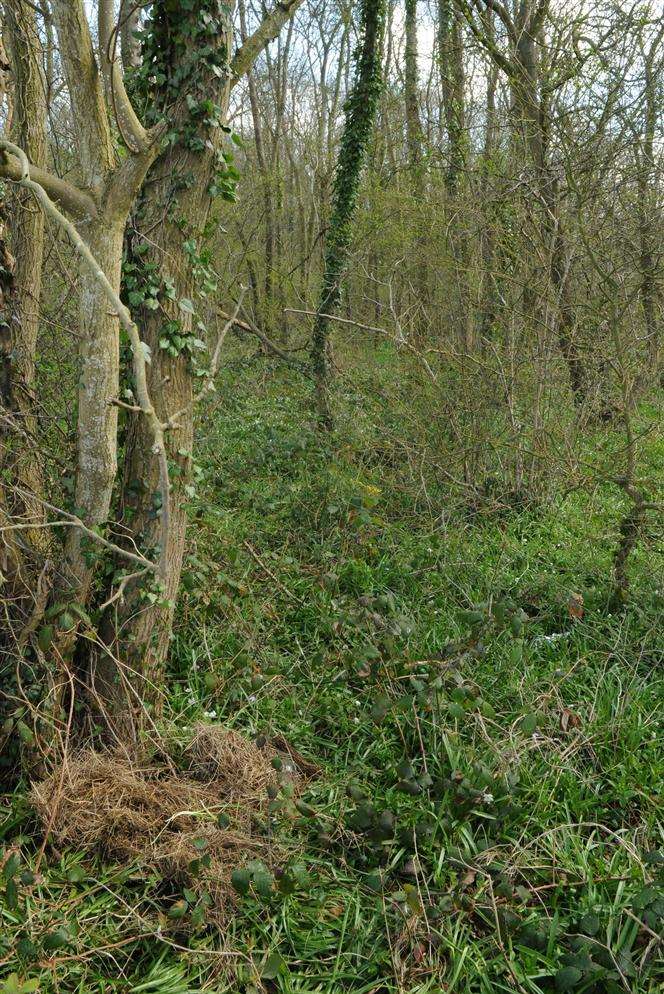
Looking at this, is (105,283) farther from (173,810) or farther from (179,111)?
(173,810)

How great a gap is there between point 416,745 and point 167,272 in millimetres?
2747

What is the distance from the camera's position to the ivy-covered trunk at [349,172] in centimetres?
857

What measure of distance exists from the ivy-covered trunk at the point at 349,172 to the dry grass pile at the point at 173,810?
5.34 m

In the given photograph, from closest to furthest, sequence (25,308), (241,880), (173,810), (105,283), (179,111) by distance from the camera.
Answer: (241,880), (105,283), (173,810), (179,111), (25,308)

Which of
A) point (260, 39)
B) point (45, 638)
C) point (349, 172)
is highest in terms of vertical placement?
point (349, 172)

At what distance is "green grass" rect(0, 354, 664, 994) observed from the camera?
272 centimetres

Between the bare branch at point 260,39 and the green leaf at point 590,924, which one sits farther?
the bare branch at point 260,39

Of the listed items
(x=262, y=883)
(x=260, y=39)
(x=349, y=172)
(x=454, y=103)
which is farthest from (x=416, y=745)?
(x=349, y=172)

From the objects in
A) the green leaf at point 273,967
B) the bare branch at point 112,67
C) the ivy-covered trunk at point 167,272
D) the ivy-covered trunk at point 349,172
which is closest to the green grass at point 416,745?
the green leaf at point 273,967

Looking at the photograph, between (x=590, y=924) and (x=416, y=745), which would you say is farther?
(x=416, y=745)

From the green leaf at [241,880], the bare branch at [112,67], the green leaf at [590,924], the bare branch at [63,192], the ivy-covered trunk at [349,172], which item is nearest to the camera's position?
the green leaf at [590,924]

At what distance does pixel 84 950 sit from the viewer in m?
2.75

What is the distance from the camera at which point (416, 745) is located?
3.73 m

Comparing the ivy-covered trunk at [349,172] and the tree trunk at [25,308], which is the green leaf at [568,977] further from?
the ivy-covered trunk at [349,172]
